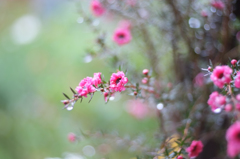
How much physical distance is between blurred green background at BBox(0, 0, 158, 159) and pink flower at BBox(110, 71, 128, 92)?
0.71m

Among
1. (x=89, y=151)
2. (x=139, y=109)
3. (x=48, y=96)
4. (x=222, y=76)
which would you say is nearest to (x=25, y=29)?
(x=48, y=96)

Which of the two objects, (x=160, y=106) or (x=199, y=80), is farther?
(x=199, y=80)

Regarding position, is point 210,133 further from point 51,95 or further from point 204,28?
point 51,95

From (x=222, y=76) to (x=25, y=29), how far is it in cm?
169

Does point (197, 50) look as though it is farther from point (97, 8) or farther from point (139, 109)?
point (139, 109)

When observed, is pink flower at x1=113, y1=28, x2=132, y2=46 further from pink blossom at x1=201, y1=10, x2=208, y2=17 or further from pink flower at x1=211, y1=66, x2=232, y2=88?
pink flower at x1=211, y1=66, x2=232, y2=88

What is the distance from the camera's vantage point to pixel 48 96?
1.35 meters

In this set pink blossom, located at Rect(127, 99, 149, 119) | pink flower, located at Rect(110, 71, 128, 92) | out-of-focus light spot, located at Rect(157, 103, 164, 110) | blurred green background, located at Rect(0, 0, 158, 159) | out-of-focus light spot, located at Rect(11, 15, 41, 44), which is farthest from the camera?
out-of-focus light spot, located at Rect(11, 15, 41, 44)

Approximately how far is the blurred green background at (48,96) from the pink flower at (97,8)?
1.45 ft

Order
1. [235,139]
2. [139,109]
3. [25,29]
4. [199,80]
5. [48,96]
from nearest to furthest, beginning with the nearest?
1. [235,139]
2. [199,80]
3. [139,109]
4. [48,96]
5. [25,29]

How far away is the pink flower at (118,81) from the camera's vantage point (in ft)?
1.18

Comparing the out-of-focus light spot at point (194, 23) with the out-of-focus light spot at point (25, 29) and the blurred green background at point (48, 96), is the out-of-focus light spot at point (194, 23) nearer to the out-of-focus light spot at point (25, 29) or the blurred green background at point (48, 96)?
the blurred green background at point (48, 96)

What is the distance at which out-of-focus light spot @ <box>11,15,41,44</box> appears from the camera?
1647 millimetres

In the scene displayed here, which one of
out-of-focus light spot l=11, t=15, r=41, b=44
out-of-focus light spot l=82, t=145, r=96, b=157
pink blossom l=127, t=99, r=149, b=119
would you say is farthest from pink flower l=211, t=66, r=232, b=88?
out-of-focus light spot l=11, t=15, r=41, b=44
